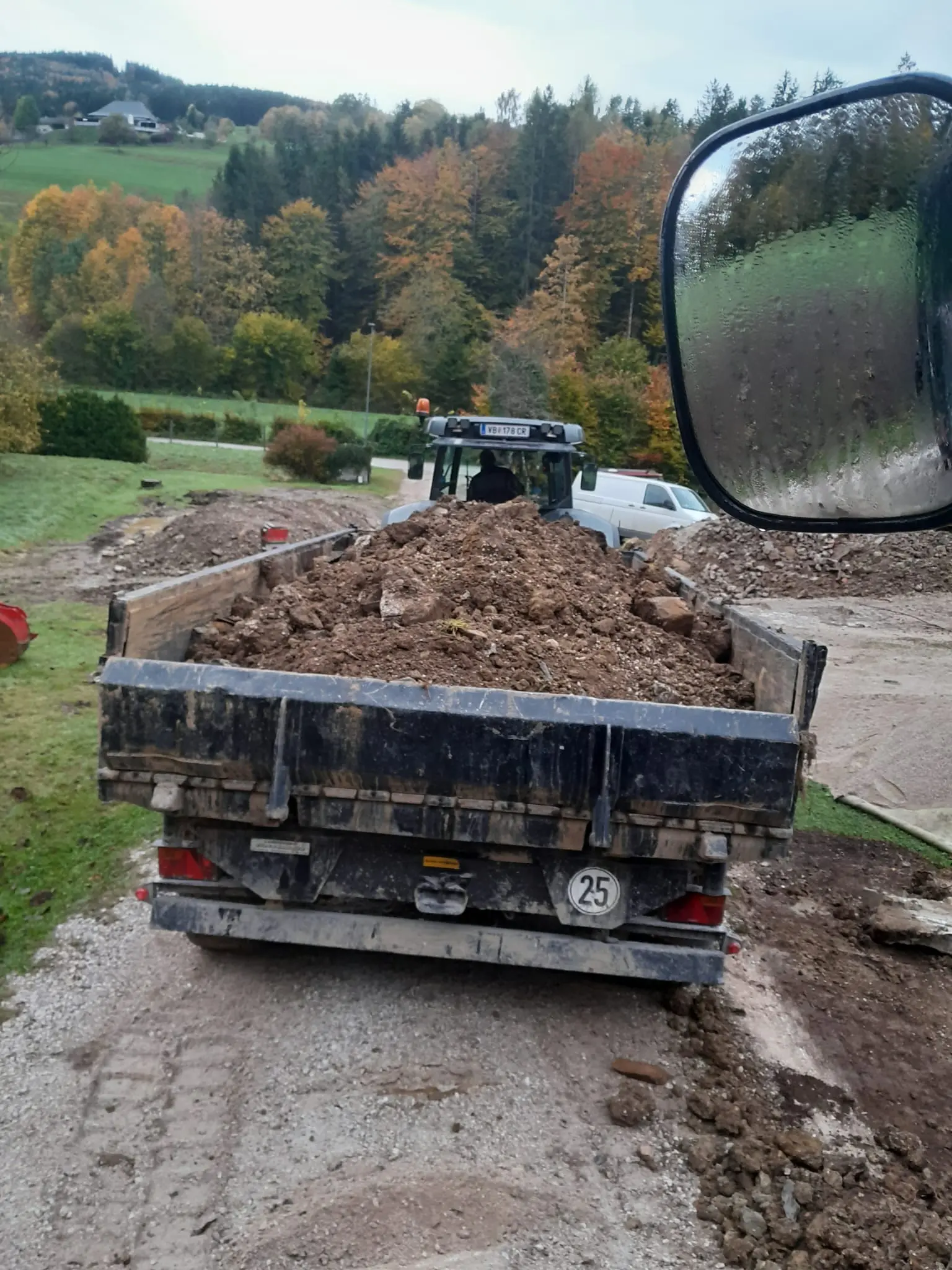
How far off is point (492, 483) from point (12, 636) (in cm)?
470

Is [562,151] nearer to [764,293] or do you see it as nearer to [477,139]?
[477,139]

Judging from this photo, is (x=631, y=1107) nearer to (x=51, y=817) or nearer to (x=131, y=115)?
(x=51, y=817)

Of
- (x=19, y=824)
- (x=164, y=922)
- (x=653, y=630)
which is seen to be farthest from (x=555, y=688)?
(x=19, y=824)

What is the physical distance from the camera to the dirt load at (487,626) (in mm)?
4355

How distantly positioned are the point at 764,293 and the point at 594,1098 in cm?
320

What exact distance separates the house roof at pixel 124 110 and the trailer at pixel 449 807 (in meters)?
173

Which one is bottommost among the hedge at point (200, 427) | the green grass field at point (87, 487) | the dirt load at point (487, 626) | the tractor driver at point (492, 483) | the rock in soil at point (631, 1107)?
the hedge at point (200, 427)

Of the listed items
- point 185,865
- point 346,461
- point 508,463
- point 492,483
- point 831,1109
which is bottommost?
point 346,461

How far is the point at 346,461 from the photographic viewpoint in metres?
32.2

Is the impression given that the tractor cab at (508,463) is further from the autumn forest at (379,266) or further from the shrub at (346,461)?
the autumn forest at (379,266)

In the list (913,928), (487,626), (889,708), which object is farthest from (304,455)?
(913,928)

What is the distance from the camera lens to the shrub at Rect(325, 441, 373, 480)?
3194cm

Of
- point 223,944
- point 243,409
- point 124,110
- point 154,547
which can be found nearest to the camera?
point 223,944

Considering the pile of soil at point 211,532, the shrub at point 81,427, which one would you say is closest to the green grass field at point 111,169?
the shrub at point 81,427
